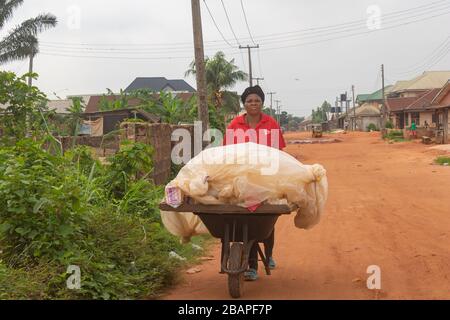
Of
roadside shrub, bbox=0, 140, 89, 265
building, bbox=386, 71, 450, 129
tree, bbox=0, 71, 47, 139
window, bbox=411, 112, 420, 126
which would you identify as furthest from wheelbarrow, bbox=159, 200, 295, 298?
window, bbox=411, 112, 420, 126

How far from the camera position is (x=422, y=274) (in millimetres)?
5734

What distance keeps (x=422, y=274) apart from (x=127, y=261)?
2.86 m

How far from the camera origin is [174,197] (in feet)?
15.9

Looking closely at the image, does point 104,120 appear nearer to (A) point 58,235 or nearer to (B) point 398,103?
(A) point 58,235

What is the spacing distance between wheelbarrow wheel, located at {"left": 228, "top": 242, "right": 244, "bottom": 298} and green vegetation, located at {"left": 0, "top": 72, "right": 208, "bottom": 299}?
0.77 m

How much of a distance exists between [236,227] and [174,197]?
0.65 m

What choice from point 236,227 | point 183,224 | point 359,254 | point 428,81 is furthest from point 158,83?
point 236,227

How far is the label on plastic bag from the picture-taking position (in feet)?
15.9

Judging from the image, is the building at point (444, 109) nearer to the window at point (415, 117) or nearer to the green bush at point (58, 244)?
the window at point (415, 117)

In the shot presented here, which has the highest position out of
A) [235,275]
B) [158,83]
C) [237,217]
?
[158,83]

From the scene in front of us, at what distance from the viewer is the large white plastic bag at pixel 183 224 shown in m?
5.36

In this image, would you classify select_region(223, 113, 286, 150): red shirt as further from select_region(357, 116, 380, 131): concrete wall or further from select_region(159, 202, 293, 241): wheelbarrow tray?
select_region(357, 116, 380, 131): concrete wall
